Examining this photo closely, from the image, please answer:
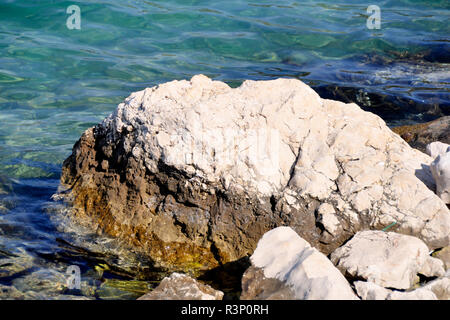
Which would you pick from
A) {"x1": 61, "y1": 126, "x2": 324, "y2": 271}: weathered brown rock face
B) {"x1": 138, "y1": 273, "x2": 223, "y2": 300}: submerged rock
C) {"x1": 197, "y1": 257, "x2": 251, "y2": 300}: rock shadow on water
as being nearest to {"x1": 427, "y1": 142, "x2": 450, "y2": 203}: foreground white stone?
{"x1": 61, "y1": 126, "x2": 324, "y2": 271}: weathered brown rock face

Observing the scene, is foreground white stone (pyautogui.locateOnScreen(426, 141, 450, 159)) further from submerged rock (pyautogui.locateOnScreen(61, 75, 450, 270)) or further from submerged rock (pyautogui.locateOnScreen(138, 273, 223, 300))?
submerged rock (pyautogui.locateOnScreen(138, 273, 223, 300))

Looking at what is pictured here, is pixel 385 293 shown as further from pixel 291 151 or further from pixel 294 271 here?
pixel 291 151

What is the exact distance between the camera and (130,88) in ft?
24.5

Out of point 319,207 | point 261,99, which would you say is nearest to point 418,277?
point 319,207

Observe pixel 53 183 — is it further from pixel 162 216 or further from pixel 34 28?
pixel 34 28

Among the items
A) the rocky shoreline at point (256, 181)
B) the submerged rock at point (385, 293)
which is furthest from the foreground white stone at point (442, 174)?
the submerged rock at point (385, 293)

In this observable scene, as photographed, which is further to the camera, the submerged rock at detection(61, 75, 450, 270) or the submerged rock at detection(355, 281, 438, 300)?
the submerged rock at detection(61, 75, 450, 270)

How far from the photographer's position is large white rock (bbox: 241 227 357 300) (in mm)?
2666

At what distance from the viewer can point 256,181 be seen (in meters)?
3.38

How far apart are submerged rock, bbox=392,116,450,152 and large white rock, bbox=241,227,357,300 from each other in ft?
7.63

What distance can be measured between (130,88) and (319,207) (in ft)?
15.6

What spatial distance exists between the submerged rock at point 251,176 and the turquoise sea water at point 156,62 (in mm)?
454

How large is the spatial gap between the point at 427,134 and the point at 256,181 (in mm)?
2371

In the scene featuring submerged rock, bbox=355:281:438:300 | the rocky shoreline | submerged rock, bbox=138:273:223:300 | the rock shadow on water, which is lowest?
the rock shadow on water
